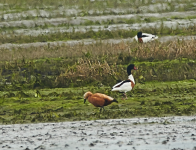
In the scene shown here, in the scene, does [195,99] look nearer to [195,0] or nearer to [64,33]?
[64,33]

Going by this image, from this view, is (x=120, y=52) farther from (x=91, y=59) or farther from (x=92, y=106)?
(x=92, y=106)

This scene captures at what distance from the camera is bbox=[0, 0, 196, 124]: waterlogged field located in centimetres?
1581

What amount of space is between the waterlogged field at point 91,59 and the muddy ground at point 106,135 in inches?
34.0

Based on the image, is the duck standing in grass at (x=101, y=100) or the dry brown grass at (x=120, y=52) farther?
the dry brown grass at (x=120, y=52)

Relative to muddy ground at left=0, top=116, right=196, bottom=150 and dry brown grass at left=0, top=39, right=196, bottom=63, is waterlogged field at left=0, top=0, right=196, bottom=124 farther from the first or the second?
muddy ground at left=0, top=116, right=196, bottom=150

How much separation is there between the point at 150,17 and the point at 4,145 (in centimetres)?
2938

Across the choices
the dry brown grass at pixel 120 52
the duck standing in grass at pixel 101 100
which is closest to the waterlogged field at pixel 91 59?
the dry brown grass at pixel 120 52

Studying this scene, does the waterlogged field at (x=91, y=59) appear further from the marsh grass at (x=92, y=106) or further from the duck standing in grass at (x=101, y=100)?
the duck standing in grass at (x=101, y=100)

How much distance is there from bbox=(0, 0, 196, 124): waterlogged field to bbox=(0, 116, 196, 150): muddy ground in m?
0.86

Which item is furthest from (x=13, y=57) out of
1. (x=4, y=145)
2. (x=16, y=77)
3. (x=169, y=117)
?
(x=4, y=145)

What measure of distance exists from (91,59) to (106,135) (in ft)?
35.7

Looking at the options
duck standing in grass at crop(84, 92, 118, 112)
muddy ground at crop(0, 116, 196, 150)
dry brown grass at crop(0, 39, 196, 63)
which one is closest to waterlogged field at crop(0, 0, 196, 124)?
dry brown grass at crop(0, 39, 196, 63)

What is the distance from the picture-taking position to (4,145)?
1145 cm

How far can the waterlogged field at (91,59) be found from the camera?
15812 mm
